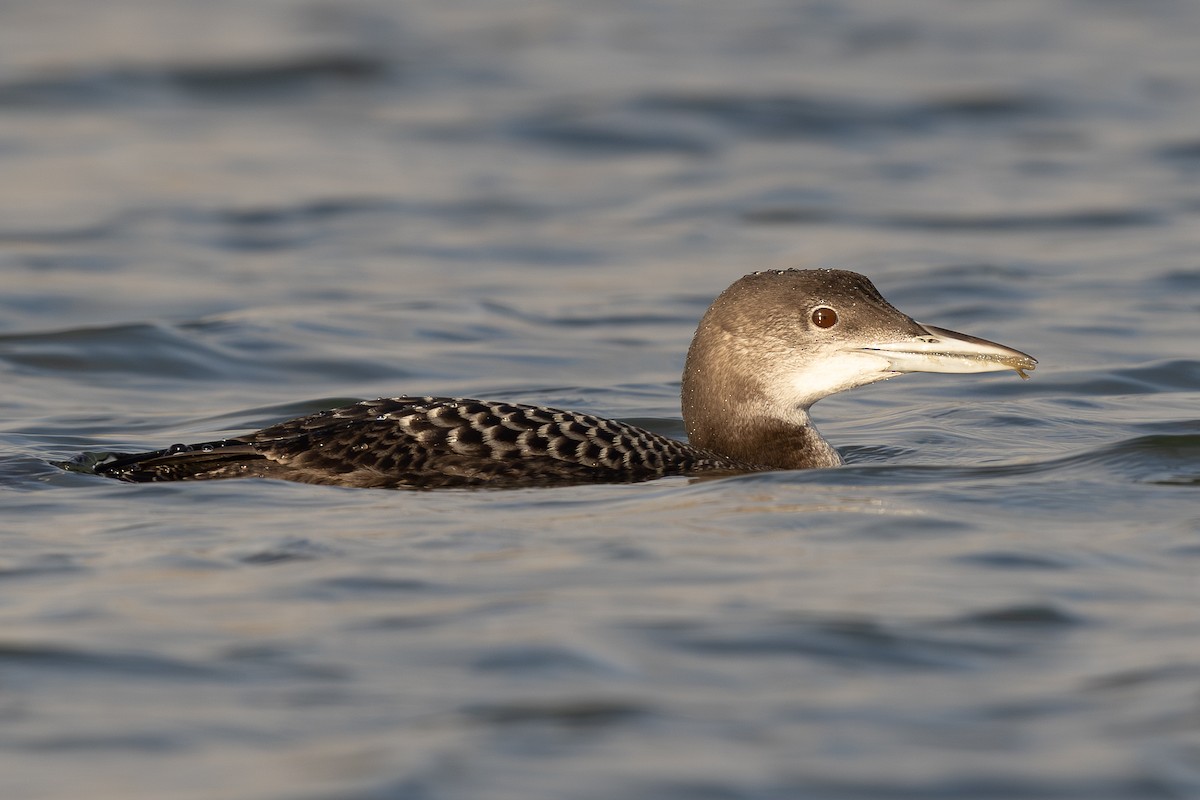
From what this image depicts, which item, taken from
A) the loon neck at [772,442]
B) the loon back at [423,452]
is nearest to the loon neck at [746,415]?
the loon neck at [772,442]

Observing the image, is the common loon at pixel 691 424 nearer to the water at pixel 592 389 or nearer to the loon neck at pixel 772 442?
the loon neck at pixel 772 442

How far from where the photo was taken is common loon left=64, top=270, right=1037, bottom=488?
6363 millimetres

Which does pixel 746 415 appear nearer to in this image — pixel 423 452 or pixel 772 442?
pixel 772 442

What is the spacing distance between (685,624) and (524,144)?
10423mm

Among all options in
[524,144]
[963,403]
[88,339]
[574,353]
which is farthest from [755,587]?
[524,144]

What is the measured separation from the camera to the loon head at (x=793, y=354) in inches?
274

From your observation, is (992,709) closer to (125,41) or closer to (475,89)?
(475,89)

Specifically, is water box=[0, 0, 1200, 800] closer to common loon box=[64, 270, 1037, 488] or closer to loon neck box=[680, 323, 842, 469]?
common loon box=[64, 270, 1037, 488]

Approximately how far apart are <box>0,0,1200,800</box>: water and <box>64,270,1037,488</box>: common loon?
142 millimetres

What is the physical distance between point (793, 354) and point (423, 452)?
1.41 meters

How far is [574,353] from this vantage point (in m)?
10.0

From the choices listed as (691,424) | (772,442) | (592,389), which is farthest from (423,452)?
(592,389)

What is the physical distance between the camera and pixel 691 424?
7.20m

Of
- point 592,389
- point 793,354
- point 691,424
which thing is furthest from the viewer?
point 592,389
